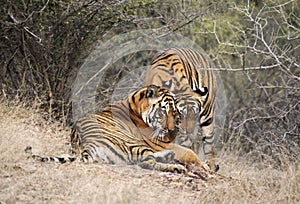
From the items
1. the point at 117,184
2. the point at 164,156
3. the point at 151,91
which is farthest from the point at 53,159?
the point at 151,91

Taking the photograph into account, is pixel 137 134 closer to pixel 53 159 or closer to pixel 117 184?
pixel 53 159

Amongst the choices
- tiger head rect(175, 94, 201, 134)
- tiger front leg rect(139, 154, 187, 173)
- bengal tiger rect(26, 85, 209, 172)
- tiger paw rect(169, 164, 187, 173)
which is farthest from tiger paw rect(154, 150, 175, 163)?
tiger head rect(175, 94, 201, 134)

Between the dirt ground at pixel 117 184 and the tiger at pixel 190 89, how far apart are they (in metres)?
0.93

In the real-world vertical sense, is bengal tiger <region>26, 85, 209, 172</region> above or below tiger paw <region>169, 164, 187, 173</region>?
above

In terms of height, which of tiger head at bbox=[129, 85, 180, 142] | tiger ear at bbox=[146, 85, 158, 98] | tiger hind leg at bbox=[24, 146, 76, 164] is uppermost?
tiger ear at bbox=[146, 85, 158, 98]

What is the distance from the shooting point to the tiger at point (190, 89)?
24.7 ft

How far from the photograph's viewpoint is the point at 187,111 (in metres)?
7.51

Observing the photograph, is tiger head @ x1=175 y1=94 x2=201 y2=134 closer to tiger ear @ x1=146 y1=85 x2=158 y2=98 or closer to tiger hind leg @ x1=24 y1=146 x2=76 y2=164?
tiger ear @ x1=146 y1=85 x2=158 y2=98

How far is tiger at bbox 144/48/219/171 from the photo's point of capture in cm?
754

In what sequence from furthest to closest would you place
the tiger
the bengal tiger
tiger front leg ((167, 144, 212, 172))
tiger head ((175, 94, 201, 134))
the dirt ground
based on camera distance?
the tiger
tiger head ((175, 94, 201, 134))
tiger front leg ((167, 144, 212, 172))
the bengal tiger
the dirt ground

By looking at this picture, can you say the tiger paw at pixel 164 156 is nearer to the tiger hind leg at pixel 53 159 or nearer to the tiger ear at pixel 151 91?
the tiger ear at pixel 151 91

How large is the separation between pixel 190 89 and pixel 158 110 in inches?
25.7

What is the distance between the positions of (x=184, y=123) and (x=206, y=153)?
1.11 metres

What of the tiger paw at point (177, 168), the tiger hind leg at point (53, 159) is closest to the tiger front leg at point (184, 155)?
the tiger paw at point (177, 168)
